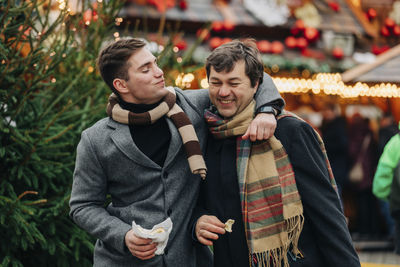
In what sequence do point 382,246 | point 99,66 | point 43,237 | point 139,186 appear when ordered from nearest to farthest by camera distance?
point 139,186, point 99,66, point 43,237, point 382,246

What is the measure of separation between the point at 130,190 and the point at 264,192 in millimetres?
667

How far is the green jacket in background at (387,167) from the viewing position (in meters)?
5.69

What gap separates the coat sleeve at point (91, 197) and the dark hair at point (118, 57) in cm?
36

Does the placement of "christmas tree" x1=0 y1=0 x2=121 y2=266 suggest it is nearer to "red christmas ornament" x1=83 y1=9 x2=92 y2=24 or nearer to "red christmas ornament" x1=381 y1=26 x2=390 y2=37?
"red christmas ornament" x1=83 y1=9 x2=92 y2=24

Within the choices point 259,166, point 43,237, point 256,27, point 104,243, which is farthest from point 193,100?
point 256,27

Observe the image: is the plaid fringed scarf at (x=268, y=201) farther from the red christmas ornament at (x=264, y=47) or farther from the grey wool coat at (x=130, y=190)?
the red christmas ornament at (x=264, y=47)

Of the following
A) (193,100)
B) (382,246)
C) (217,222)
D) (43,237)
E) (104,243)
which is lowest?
(382,246)

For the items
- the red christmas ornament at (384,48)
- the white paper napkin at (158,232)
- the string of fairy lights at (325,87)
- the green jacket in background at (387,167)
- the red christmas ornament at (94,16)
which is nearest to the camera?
the white paper napkin at (158,232)

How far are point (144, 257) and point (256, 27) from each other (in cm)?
1065

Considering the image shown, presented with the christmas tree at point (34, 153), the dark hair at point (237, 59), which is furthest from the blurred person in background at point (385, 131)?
the dark hair at point (237, 59)

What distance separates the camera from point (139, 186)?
9.08 ft

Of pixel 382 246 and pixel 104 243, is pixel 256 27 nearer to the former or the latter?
pixel 382 246

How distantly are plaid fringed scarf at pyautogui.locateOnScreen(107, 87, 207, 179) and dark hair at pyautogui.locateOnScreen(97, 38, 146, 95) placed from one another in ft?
0.55

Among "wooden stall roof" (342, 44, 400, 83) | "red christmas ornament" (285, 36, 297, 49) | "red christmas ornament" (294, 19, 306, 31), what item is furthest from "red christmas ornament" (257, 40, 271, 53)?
"wooden stall roof" (342, 44, 400, 83)
